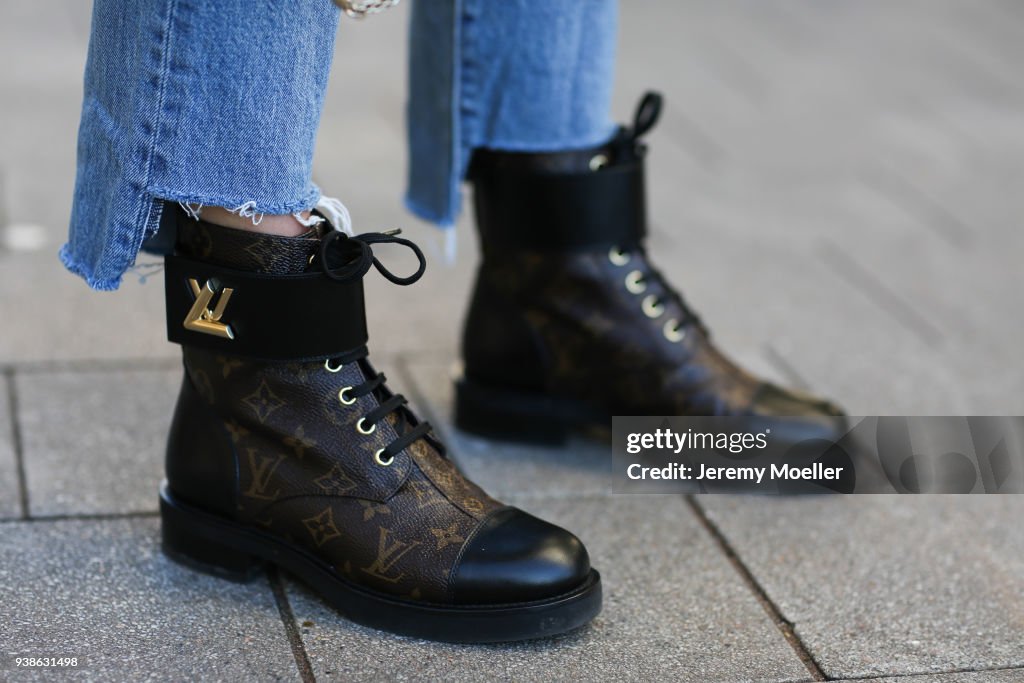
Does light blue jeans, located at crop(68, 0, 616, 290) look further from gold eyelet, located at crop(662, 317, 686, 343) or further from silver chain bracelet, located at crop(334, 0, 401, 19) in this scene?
gold eyelet, located at crop(662, 317, 686, 343)

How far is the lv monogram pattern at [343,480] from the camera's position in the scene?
1152 mm

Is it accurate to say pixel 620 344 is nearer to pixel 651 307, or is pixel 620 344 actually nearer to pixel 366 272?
pixel 651 307

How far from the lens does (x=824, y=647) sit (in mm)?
1194

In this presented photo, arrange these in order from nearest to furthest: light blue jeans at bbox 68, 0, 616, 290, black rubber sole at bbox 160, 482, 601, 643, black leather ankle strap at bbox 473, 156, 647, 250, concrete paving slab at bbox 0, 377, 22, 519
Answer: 1. light blue jeans at bbox 68, 0, 616, 290
2. black rubber sole at bbox 160, 482, 601, 643
3. concrete paving slab at bbox 0, 377, 22, 519
4. black leather ankle strap at bbox 473, 156, 647, 250

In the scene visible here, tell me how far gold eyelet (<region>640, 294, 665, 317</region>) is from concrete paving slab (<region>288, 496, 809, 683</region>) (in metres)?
0.28

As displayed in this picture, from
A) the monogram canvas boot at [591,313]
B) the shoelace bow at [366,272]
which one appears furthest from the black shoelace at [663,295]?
the shoelace bow at [366,272]

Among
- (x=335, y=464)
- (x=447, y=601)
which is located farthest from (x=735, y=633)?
(x=335, y=464)

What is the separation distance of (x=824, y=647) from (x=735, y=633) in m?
0.09

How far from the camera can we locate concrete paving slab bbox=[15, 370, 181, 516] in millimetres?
1387

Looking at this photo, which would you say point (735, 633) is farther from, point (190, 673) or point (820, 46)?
point (820, 46)

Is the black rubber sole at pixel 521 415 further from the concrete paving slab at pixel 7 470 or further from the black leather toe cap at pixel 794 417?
the concrete paving slab at pixel 7 470

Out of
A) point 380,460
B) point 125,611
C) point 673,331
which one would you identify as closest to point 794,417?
point 673,331

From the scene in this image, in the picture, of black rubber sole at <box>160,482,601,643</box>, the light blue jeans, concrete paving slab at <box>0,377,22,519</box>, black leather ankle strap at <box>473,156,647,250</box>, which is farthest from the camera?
black leather ankle strap at <box>473,156,647,250</box>

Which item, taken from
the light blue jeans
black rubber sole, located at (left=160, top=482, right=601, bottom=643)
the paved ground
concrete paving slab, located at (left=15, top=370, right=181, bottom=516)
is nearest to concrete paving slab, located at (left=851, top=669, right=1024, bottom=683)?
the paved ground
